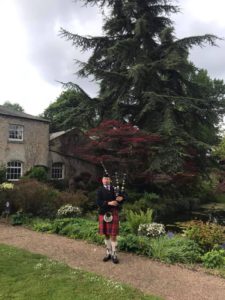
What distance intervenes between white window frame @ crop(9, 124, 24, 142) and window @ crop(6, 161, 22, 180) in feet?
5.29

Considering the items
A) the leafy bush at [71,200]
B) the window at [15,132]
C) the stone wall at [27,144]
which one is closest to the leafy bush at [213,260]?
the leafy bush at [71,200]

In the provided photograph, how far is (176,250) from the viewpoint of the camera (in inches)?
330

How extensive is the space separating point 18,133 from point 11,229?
552 inches

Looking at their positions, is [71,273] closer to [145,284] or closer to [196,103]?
[145,284]

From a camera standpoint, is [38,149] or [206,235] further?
[38,149]

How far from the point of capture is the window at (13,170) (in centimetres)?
2439

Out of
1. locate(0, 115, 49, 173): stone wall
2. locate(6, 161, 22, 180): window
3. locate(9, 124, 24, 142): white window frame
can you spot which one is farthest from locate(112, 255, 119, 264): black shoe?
locate(9, 124, 24, 142): white window frame

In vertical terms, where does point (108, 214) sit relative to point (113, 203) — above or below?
below

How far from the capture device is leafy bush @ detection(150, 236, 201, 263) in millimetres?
8180

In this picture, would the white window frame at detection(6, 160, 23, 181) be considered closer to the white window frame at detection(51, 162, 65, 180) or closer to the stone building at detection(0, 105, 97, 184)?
the stone building at detection(0, 105, 97, 184)

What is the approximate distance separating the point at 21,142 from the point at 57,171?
137 inches

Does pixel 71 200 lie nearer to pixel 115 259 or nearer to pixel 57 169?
pixel 115 259

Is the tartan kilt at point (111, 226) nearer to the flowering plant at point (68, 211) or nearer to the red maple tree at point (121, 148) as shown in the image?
the flowering plant at point (68, 211)

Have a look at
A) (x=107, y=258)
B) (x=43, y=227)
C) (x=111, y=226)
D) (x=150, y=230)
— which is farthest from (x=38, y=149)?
(x=107, y=258)
